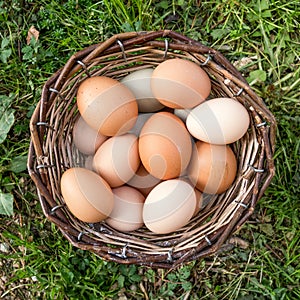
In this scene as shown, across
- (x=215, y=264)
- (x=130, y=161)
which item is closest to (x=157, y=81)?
(x=130, y=161)

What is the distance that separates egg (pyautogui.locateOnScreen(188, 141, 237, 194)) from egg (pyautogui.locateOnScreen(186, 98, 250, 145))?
3 cm

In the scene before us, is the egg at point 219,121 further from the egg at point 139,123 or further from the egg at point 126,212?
the egg at point 126,212

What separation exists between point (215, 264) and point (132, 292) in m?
0.30

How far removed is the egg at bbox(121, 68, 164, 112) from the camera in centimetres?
158

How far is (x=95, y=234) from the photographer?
5.06 feet

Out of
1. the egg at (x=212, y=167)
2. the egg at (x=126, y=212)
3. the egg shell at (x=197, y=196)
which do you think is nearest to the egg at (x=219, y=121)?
the egg at (x=212, y=167)

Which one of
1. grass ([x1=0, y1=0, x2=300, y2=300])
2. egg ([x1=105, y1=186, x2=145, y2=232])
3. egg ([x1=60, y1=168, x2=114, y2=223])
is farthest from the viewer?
grass ([x1=0, y1=0, x2=300, y2=300])

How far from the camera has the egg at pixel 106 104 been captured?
1470 millimetres

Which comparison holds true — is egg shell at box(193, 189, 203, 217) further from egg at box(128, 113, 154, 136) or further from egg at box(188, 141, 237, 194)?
egg at box(128, 113, 154, 136)

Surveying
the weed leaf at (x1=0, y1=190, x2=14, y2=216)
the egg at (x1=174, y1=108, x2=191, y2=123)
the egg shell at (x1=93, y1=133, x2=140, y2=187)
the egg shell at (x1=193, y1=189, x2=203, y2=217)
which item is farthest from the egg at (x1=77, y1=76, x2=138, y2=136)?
the weed leaf at (x1=0, y1=190, x2=14, y2=216)

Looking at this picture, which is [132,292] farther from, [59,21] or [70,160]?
[59,21]

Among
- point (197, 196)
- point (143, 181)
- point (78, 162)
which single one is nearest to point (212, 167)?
point (197, 196)

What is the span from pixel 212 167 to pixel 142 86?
0.32 metres

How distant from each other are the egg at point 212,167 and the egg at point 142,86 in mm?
195
